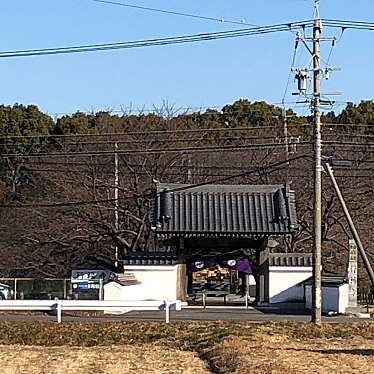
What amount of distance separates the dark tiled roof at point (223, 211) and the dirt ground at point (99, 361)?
53.0 feet

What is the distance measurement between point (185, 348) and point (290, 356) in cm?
389

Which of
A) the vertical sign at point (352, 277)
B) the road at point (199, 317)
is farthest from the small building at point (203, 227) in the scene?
the road at point (199, 317)

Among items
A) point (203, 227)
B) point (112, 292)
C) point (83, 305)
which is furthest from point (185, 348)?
point (203, 227)

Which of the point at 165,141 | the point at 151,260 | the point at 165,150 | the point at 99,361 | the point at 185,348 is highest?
the point at 165,141

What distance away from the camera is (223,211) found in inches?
1426

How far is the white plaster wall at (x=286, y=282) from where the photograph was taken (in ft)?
116

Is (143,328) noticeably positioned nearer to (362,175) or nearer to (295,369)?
(295,369)

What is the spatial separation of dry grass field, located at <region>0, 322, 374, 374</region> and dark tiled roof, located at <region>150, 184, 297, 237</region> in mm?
10193

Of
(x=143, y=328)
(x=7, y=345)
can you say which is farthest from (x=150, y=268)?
(x=7, y=345)

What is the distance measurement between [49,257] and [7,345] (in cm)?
2428

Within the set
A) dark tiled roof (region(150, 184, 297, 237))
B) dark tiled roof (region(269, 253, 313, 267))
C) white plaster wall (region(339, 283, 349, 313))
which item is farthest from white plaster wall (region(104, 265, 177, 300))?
white plaster wall (region(339, 283, 349, 313))

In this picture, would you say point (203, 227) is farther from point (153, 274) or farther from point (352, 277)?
point (352, 277)

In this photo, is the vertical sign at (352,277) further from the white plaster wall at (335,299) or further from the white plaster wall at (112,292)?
the white plaster wall at (112,292)

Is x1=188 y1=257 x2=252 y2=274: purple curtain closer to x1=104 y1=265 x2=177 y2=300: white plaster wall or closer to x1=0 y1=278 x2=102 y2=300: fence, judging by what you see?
x1=104 y1=265 x2=177 y2=300: white plaster wall
